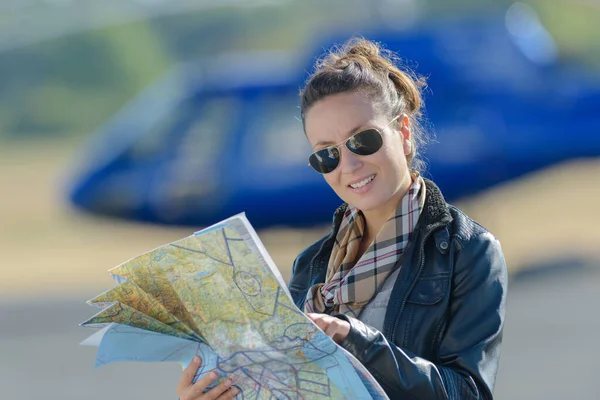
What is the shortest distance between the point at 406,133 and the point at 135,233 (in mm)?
13589

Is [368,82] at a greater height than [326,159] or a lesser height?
greater

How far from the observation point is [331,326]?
196 cm

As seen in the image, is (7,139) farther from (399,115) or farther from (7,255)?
(399,115)

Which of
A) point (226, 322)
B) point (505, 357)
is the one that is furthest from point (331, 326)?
point (505, 357)

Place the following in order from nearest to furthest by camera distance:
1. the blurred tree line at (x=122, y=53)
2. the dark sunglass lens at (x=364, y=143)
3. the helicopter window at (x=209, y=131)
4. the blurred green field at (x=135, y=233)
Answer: the dark sunglass lens at (x=364, y=143) → the blurred green field at (x=135, y=233) → the helicopter window at (x=209, y=131) → the blurred tree line at (x=122, y=53)

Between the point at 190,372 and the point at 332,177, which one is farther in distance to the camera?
the point at 332,177

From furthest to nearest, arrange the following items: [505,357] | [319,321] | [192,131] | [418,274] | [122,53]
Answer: [122,53] < [192,131] < [505,357] < [418,274] < [319,321]

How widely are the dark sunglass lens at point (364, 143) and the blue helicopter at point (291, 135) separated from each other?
801cm

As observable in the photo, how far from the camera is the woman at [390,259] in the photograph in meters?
2.01

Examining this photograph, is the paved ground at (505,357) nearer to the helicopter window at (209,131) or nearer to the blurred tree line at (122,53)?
the helicopter window at (209,131)

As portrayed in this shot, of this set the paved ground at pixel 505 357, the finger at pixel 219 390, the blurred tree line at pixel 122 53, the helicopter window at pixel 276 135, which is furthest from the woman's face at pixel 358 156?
the blurred tree line at pixel 122 53

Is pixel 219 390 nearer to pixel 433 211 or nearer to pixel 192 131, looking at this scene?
pixel 433 211

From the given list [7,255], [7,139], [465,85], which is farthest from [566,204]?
[7,139]

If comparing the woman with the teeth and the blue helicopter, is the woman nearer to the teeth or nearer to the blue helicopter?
Result: the teeth
